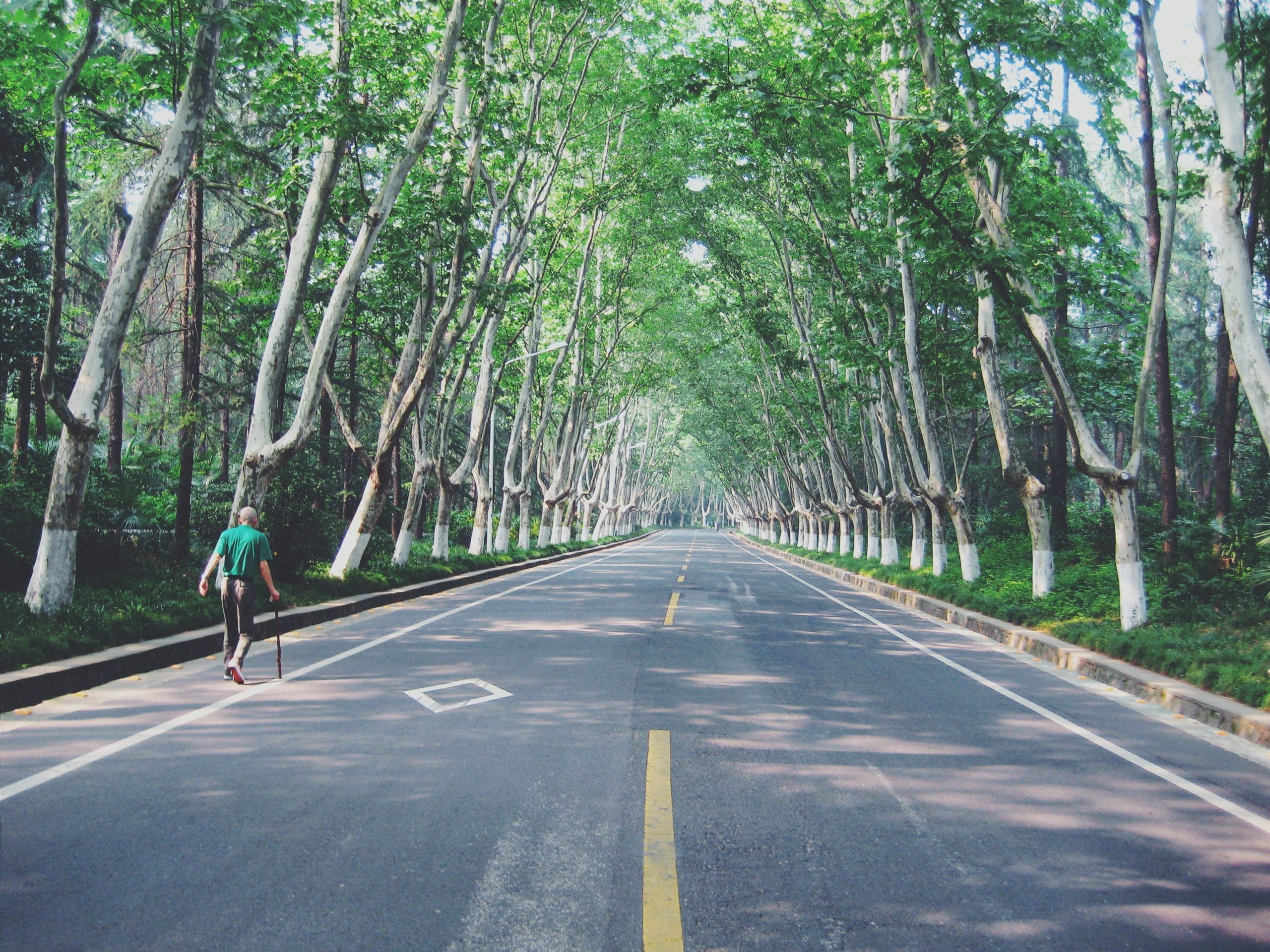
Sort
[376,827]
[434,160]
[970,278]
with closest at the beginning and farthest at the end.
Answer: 1. [376,827]
2. [434,160]
3. [970,278]

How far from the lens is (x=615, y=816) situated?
181 inches

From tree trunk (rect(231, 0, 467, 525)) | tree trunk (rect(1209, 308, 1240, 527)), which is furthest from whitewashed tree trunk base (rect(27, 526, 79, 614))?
tree trunk (rect(1209, 308, 1240, 527))

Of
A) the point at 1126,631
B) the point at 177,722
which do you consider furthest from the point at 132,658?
the point at 1126,631

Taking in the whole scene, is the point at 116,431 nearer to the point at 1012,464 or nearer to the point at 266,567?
the point at 266,567

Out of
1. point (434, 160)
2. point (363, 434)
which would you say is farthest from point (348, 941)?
point (363, 434)

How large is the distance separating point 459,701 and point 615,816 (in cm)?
291

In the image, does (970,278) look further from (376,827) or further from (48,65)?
(376,827)

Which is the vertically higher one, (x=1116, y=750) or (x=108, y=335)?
(x=108, y=335)

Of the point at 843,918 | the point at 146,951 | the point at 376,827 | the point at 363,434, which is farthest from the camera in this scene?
the point at 363,434

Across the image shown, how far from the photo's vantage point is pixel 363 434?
3719 centimetres

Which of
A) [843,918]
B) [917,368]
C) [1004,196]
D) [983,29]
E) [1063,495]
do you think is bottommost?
[843,918]

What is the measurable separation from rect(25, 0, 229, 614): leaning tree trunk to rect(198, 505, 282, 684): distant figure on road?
2.13 m

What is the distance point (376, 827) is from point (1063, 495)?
70.2 ft

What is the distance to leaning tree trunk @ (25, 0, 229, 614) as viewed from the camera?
9148 mm
